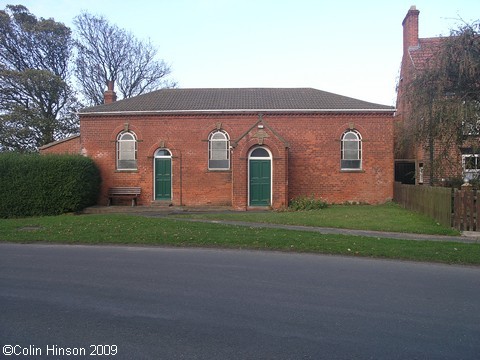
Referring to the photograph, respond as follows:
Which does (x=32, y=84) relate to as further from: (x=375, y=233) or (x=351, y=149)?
(x=375, y=233)

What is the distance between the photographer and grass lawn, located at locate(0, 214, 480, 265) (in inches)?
383

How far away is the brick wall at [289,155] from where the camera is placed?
70.8ft

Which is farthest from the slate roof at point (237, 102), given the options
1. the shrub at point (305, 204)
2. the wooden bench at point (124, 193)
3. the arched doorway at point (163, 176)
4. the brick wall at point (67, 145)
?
the shrub at point (305, 204)

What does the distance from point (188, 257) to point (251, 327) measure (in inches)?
185

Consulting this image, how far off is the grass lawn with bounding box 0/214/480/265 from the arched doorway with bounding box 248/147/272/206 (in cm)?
621

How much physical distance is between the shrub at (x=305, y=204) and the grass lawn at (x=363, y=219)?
5.29 ft

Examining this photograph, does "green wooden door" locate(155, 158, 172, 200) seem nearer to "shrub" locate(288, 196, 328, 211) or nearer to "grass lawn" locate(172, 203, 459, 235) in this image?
"grass lawn" locate(172, 203, 459, 235)

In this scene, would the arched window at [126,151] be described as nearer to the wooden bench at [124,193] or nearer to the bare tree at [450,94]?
the wooden bench at [124,193]

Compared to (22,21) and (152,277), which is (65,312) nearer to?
(152,277)

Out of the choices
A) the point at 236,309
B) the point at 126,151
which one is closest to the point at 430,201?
the point at 236,309

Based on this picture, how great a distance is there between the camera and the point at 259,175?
20344 mm

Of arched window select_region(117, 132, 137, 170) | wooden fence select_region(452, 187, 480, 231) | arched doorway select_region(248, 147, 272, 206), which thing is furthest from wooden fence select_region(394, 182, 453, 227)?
arched window select_region(117, 132, 137, 170)

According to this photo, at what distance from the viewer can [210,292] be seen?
642cm

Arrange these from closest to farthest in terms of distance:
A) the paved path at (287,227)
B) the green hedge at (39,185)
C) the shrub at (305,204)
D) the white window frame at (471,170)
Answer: the paved path at (287,227), the white window frame at (471,170), the green hedge at (39,185), the shrub at (305,204)
